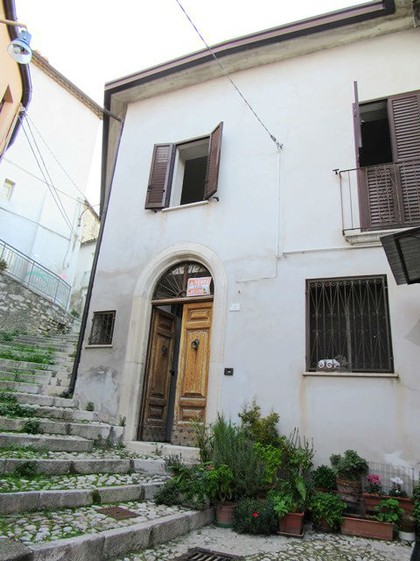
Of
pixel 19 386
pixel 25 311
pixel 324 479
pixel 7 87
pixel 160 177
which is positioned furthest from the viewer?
pixel 25 311

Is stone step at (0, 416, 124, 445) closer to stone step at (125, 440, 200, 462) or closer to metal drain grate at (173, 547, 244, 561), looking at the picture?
stone step at (125, 440, 200, 462)

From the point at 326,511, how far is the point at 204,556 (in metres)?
1.75

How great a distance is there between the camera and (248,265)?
24.0 ft

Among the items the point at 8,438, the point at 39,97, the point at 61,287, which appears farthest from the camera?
the point at 39,97

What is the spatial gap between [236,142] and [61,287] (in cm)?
1210

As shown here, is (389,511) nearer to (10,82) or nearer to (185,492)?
(185,492)

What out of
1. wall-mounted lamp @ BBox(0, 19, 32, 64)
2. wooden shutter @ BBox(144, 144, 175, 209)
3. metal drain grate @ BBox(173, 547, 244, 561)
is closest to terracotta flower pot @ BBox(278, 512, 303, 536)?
metal drain grate @ BBox(173, 547, 244, 561)

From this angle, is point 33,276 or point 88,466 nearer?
point 88,466

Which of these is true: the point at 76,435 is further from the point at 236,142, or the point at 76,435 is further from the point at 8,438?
the point at 236,142

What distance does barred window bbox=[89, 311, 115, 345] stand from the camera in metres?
8.51

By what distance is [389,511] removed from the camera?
4762mm

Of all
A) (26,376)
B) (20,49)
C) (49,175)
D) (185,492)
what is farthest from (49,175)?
(185,492)

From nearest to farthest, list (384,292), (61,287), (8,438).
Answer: (8,438), (384,292), (61,287)

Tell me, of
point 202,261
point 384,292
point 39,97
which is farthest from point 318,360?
point 39,97
